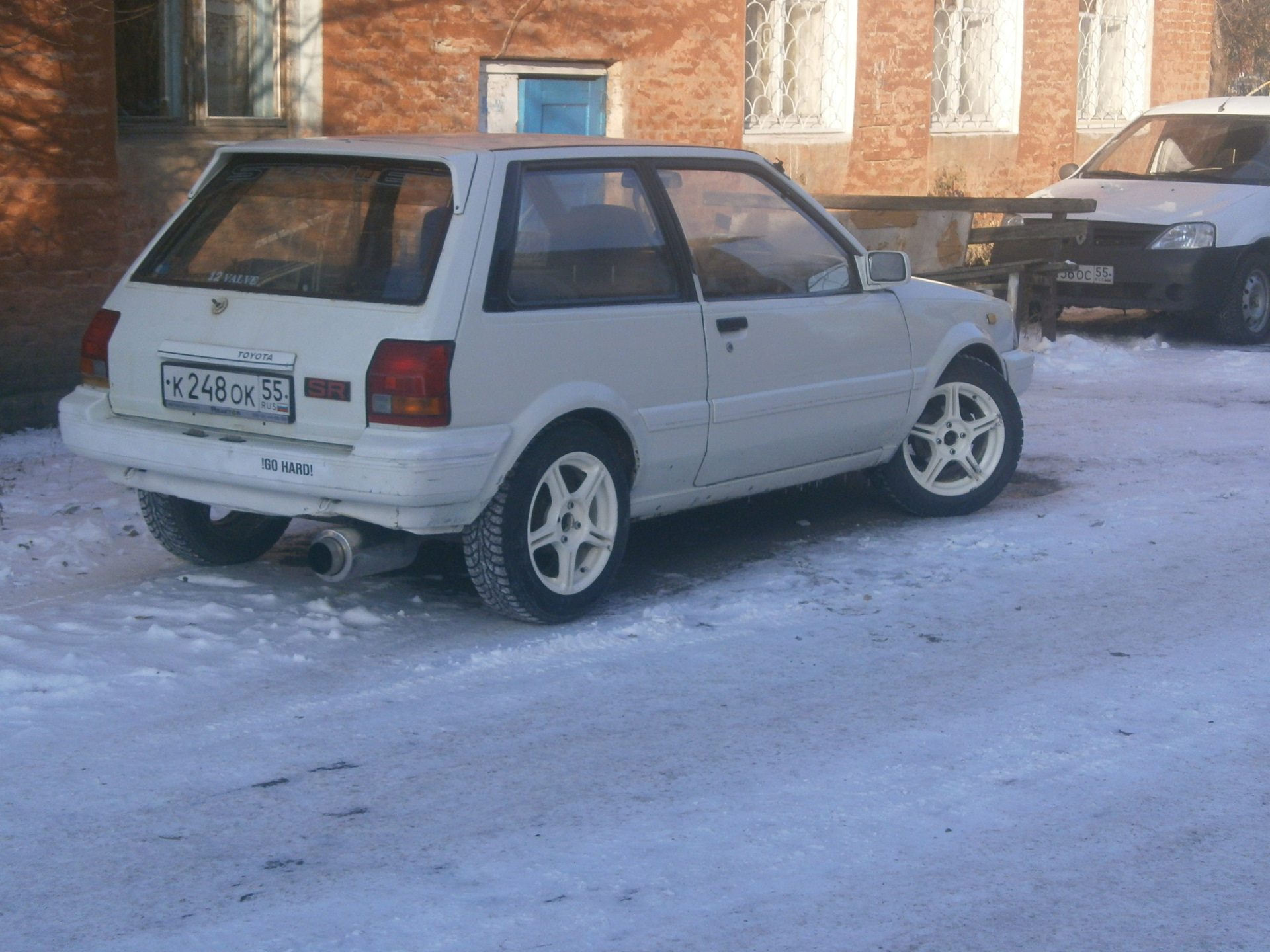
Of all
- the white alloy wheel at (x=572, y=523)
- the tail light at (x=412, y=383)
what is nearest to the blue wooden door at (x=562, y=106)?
the white alloy wheel at (x=572, y=523)

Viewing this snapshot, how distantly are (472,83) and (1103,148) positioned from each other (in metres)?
6.23

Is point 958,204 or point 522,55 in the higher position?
point 522,55

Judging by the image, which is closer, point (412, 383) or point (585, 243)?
point (412, 383)

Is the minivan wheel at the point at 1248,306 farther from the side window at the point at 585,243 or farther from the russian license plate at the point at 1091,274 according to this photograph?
the side window at the point at 585,243

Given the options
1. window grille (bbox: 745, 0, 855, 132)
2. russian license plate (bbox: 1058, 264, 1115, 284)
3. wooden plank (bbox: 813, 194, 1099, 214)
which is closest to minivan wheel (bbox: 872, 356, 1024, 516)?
wooden plank (bbox: 813, 194, 1099, 214)

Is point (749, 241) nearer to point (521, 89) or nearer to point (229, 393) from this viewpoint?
point (229, 393)

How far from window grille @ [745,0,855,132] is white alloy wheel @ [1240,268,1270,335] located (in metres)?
4.49

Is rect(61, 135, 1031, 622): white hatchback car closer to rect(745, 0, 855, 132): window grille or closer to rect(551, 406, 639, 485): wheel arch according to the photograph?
rect(551, 406, 639, 485): wheel arch

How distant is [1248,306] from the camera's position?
1328 centimetres

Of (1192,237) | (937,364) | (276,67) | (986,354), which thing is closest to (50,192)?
(276,67)

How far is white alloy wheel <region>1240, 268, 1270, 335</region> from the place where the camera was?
13.2 metres

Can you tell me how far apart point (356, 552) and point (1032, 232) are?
8.36 metres

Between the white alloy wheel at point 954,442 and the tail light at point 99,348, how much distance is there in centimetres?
353

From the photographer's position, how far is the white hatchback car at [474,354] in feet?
17.0
